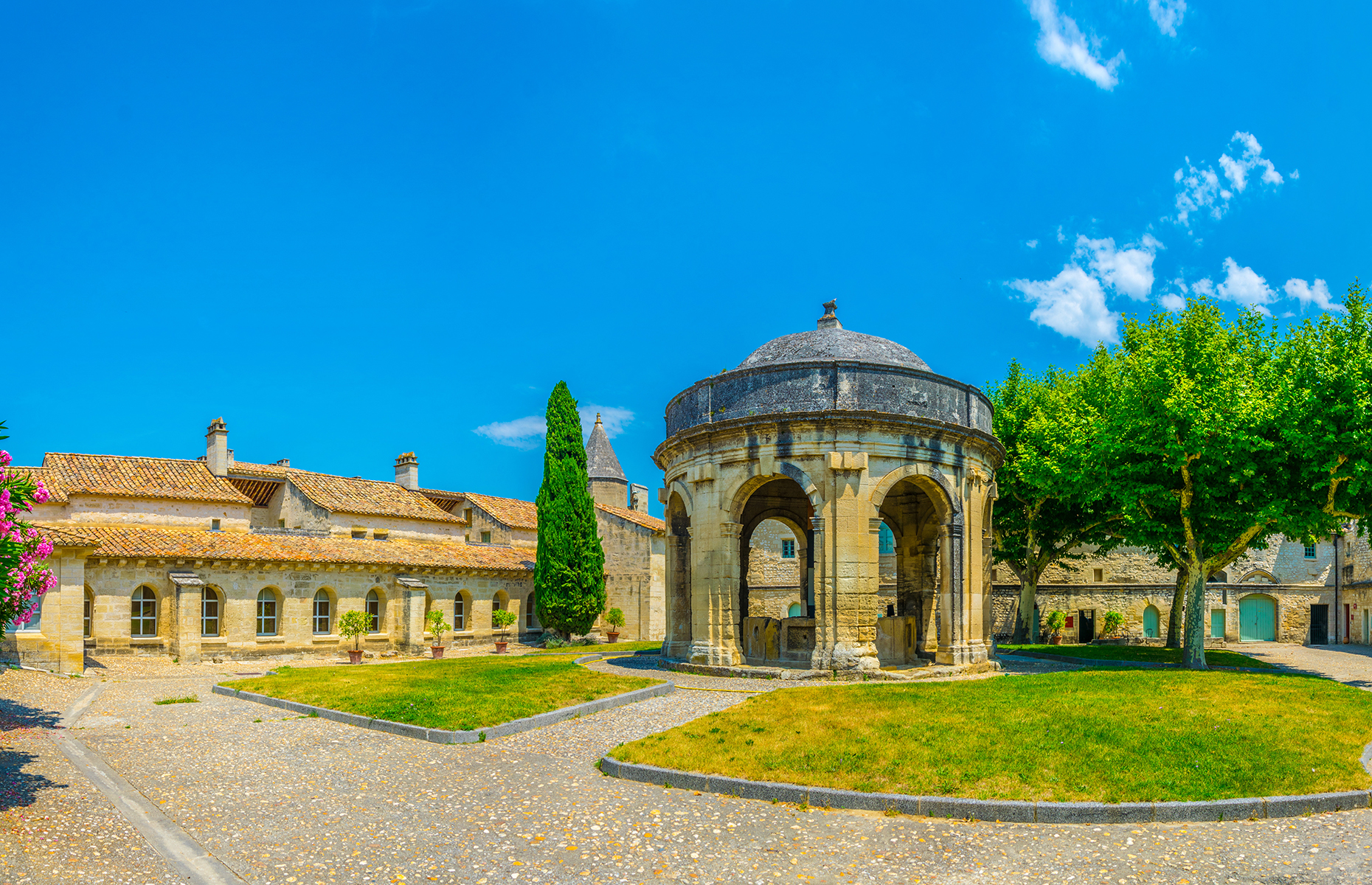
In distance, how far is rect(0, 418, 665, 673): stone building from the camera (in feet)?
87.8

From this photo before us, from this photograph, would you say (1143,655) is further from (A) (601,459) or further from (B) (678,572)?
(A) (601,459)

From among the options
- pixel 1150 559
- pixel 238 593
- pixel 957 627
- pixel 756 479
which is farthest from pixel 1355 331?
pixel 238 593

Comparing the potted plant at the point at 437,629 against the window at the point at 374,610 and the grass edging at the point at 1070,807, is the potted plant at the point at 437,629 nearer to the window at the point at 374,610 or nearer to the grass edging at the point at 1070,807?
the window at the point at 374,610

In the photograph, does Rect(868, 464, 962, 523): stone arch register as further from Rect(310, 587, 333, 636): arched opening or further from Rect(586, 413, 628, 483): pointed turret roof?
Rect(586, 413, 628, 483): pointed turret roof

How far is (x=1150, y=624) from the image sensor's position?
1694 inches

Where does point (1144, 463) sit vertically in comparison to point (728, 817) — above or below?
above

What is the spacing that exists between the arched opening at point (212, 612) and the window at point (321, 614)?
3.13 meters

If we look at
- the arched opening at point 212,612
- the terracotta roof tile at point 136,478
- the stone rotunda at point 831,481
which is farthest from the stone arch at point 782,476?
the terracotta roof tile at point 136,478

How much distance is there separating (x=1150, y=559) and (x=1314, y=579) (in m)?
8.70

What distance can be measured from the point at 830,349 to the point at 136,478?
25736mm

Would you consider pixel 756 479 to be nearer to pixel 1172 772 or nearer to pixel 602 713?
pixel 602 713

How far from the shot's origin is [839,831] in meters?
8.95

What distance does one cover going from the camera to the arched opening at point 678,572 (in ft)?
79.1

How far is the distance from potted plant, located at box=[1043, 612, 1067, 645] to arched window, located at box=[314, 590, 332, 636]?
31.1 meters
